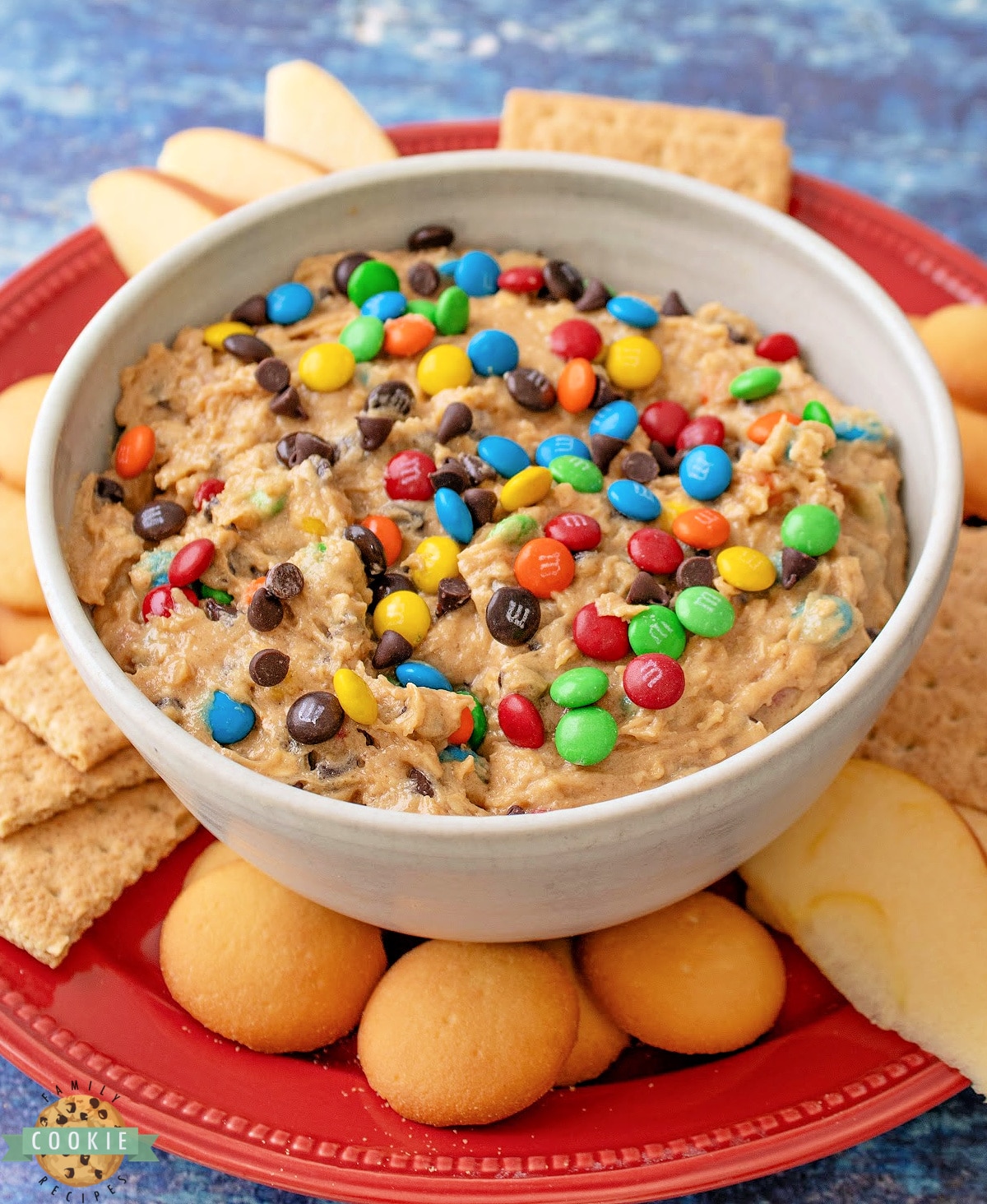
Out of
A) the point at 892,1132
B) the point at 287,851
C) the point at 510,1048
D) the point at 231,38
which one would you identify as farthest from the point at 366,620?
the point at 231,38

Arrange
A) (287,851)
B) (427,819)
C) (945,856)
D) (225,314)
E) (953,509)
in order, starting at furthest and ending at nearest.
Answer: (225,314) < (945,856) < (953,509) < (287,851) < (427,819)

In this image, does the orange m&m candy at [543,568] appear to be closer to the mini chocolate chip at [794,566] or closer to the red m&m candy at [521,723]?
the red m&m candy at [521,723]

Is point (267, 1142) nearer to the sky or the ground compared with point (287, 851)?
nearer to the ground

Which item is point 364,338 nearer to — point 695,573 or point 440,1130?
point 695,573

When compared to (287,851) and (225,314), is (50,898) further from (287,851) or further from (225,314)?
(225,314)

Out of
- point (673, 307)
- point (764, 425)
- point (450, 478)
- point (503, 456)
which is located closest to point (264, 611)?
point (450, 478)

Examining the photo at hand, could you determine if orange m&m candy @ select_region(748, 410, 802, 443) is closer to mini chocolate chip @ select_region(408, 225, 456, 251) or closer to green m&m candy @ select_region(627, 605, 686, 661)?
green m&m candy @ select_region(627, 605, 686, 661)

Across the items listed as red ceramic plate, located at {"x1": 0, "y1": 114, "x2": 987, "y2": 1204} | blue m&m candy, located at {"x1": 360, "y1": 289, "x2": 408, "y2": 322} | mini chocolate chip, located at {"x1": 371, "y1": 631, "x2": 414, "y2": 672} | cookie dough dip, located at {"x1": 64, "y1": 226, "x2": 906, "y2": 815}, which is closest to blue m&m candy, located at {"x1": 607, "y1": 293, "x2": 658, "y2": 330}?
cookie dough dip, located at {"x1": 64, "y1": 226, "x2": 906, "y2": 815}
